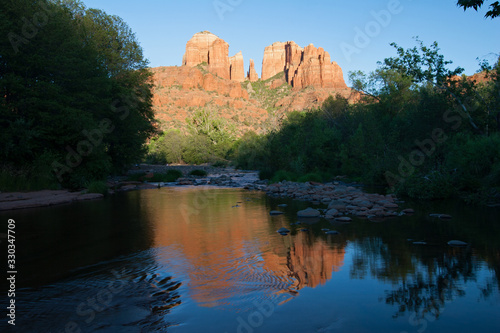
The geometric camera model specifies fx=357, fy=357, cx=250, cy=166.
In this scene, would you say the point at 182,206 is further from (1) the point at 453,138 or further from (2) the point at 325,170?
(2) the point at 325,170

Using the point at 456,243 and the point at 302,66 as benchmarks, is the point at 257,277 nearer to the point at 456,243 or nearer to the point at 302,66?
the point at 456,243

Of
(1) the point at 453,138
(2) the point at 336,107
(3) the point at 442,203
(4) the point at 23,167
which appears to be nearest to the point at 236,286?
(3) the point at 442,203

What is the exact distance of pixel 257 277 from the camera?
606 centimetres

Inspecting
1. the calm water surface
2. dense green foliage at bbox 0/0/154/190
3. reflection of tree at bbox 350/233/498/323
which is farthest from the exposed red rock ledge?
reflection of tree at bbox 350/233/498/323

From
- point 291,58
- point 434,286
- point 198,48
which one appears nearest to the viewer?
point 434,286

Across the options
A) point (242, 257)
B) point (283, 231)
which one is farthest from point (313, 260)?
point (283, 231)

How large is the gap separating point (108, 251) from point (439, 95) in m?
20.9

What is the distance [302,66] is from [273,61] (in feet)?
83.6

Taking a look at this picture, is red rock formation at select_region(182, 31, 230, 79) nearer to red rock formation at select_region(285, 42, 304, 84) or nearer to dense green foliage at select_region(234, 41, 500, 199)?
red rock formation at select_region(285, 42, 304, 84)

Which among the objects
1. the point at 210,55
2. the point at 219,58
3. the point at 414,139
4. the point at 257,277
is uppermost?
the point at 210,55

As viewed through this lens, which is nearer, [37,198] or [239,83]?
[37,198]

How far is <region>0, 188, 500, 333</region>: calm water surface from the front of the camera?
14.4ft

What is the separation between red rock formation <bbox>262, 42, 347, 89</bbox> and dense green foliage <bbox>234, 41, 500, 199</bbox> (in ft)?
341

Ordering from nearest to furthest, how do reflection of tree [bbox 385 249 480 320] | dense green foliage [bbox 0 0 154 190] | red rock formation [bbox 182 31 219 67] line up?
reflection of tree [bbox 385 249 480 320] → dense green foliage [bbox 0 0 154 190] → red rock formation [bbox 182 31 219 67]
